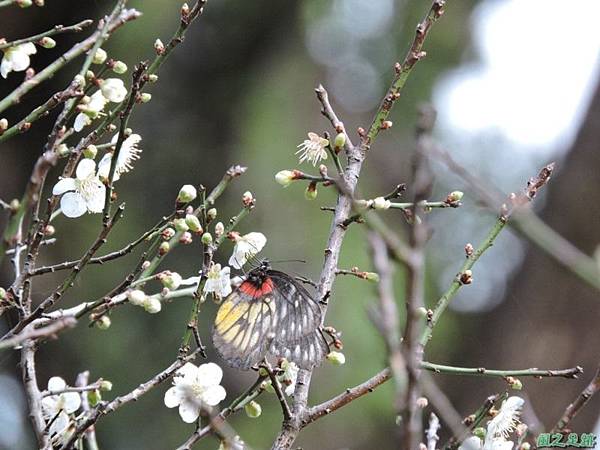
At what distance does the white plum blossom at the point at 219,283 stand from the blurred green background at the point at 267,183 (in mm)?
1914

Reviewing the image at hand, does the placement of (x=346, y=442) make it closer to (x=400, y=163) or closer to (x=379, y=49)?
(x=400, y=163)

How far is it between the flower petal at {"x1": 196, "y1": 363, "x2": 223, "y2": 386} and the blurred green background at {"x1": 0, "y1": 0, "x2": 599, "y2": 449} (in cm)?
187

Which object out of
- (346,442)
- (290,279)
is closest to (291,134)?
(346,442)

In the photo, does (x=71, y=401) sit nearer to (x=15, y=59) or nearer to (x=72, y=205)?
(x=72, y=205)

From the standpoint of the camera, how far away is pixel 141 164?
4.38m

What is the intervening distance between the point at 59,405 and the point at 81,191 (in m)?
0.30

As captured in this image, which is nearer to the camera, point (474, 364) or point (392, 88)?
point (392, 88)

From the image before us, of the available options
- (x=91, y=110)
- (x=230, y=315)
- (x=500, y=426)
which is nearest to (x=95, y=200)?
(x=91, y=110)

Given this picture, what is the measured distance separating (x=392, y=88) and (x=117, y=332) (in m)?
2.96

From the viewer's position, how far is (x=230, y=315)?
130cm

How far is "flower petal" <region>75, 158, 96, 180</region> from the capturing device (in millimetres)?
1145

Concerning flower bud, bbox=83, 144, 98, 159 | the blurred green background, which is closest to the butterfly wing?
flower bud, bbox=83, 144, 98, 159

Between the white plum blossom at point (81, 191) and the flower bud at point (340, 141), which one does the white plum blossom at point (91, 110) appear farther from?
the flower bud at point (340, 141)

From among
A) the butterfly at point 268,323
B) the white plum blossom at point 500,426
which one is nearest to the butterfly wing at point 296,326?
the butterfly at point 268,323
